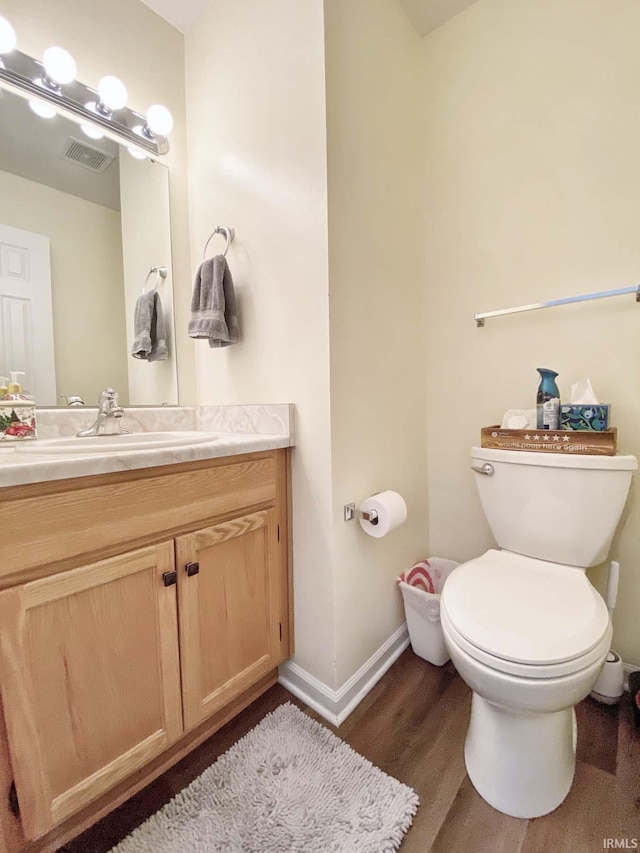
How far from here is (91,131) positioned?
1.27 m

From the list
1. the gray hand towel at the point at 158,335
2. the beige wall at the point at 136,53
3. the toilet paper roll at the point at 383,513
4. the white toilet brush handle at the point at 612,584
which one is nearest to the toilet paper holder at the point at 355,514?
the toilet paper roll at the point at 383,513

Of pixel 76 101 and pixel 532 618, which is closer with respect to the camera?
pixel 532 618

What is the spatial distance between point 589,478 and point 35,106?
2.06m

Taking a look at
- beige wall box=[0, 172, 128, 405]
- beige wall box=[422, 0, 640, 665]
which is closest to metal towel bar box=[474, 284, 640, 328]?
beige wall box=[422, 0, 640, 665]

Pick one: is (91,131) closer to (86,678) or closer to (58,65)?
(58,65)

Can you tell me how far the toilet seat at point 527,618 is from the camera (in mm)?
717

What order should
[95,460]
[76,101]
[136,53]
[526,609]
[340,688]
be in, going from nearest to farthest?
1. [95,460]
2. [526,609]
3. [340,688]
4. [76,101]
5. [136,53]

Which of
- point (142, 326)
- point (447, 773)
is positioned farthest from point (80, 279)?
point (447, 773)

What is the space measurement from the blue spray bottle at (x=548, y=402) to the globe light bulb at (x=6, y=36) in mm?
1884

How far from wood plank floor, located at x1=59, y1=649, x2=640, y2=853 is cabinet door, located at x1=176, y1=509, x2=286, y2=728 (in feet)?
0.59

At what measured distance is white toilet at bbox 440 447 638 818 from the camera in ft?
2.39

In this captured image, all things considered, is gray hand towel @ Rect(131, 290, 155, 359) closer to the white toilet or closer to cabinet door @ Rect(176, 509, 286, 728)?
cabinet door @ Rect(176, 509, 286, 728)

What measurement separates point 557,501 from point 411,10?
6.29 feet

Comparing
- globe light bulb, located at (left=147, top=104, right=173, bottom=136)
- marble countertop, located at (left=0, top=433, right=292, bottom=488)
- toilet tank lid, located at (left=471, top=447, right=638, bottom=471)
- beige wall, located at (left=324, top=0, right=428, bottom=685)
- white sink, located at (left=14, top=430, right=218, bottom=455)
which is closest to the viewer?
marble countertop, located at (left=0, top=433, right=292, bottom=488)
